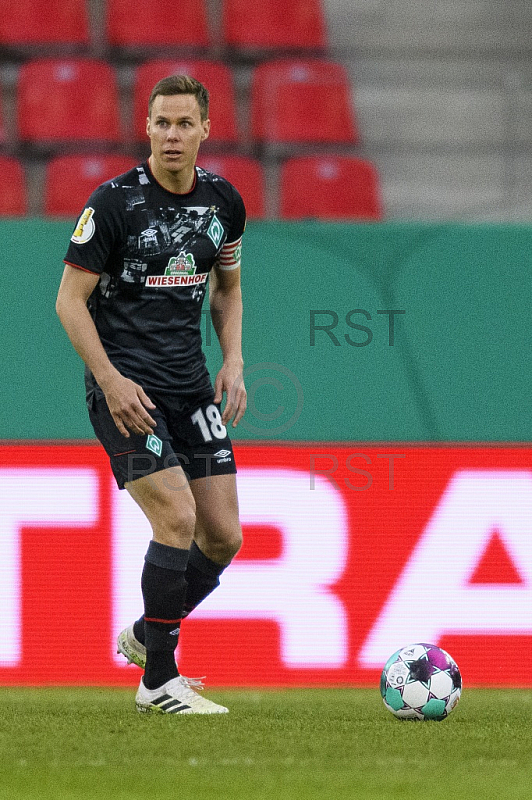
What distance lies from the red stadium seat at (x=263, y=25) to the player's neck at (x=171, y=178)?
126 inches

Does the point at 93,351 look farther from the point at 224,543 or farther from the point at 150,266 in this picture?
the point at 224,543

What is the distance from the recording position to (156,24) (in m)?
6.44

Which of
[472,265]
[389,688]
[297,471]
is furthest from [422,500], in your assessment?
[389,688]

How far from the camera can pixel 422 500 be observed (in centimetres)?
476

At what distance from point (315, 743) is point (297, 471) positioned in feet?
5.79

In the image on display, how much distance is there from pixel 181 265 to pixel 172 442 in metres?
0.54

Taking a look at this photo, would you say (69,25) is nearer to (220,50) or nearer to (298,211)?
(220,50)

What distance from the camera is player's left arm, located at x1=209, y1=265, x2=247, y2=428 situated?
12.0 feet

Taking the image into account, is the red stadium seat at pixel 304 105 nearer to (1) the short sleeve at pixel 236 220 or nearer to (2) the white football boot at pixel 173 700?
(1) the short sleeve at pixel 236 220

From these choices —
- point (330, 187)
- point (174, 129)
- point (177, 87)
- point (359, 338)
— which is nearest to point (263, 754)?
point (174, 129)

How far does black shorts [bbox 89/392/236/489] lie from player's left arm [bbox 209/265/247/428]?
7cm

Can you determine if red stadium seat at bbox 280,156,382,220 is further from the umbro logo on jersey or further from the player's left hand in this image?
the umbro logo on jersey

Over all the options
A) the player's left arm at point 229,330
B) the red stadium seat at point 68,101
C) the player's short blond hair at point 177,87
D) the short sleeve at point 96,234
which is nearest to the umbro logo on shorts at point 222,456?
the player's left arm at point 229,330

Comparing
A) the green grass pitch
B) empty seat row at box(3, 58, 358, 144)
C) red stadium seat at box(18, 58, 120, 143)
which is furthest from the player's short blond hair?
red stadium seat at box(18, 58, 120, 143)
